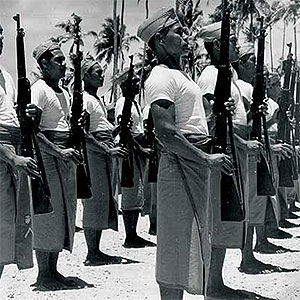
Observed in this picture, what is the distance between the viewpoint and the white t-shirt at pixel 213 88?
5.77 metres

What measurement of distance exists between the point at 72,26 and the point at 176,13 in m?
1.62

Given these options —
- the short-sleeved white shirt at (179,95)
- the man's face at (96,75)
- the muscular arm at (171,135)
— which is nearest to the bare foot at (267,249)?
the man's face at (96,75)

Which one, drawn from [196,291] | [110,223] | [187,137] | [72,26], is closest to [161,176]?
[187,137]

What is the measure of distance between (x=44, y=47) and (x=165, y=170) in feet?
6.65

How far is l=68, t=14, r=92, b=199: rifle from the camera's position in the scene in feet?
21.2

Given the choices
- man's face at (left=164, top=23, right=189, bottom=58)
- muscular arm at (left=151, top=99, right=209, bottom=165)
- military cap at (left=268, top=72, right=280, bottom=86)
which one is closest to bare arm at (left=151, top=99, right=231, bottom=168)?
muscular arm at (left=151, top=99, right=209, bottom=165)

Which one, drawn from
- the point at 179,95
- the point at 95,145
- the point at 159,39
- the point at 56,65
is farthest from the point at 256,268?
the point at 159,39

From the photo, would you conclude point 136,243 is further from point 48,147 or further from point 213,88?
point 213,88

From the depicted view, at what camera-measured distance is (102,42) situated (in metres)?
9.81

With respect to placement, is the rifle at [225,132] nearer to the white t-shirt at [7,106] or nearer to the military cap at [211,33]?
the military cap at [211,33]

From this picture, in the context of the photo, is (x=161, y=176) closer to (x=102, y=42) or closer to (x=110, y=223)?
→ (x=110, y=223)

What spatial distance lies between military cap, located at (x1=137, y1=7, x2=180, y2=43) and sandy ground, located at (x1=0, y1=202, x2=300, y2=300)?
2036 millimetres

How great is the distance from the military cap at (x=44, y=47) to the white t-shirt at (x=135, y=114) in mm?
2536

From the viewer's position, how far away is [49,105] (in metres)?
6.21
